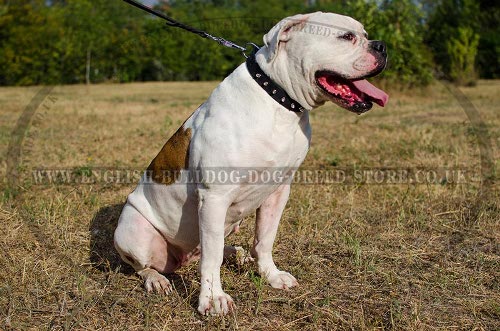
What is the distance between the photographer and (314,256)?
337 centimetres

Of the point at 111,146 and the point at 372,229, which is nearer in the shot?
the point at 372,229

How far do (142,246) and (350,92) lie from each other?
146cm

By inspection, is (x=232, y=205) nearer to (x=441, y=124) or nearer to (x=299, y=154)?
(x=299, y=154)

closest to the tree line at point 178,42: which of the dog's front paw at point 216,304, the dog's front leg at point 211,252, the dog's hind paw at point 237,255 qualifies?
the dog's hind paw at point 237,255

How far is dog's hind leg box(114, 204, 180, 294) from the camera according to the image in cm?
304

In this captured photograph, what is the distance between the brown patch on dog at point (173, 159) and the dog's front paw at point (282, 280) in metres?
0.80

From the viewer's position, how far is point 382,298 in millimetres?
2748

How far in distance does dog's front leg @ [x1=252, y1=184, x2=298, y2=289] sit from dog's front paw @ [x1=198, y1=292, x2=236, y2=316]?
436 mm

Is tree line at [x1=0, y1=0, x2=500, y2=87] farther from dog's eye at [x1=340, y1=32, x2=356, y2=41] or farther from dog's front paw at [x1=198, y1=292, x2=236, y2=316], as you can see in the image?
dog's front paw at [x1=198, y1=292, x2=236, y2=316]

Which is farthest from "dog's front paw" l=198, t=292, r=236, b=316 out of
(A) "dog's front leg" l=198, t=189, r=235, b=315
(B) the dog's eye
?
(B) the dog's eye

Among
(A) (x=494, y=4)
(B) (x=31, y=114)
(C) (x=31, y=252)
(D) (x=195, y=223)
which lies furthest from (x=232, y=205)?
(A) (x=494, y=4)

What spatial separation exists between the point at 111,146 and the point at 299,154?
4826mm

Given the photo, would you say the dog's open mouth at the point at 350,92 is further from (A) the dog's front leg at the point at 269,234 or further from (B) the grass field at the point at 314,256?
(B) the grass field at the point at 314,256

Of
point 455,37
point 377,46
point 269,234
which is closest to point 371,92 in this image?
point 377,46
